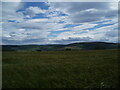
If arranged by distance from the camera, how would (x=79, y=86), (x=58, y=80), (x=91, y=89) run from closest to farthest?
(x=91, y=89) → (x=79, y=86) → (x=58, y=80)

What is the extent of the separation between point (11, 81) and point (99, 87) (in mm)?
5772

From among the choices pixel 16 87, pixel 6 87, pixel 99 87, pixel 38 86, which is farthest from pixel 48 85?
pixel 99 87

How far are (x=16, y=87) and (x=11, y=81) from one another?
108 cm

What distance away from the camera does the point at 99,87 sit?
22.9 ft

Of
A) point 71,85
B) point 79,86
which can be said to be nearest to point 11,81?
point 71,85

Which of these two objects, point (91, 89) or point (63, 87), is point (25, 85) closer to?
point (63, 87)

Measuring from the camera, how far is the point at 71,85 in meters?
7.46

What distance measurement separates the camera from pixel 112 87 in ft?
23.1

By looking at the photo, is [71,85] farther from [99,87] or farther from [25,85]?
[25,85]

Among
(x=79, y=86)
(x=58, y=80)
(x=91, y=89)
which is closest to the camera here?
(x=91, y=89)

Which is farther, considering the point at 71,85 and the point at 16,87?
the point at 71,85

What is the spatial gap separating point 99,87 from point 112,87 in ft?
2.74

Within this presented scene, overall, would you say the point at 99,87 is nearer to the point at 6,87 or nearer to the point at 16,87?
the point at 16,87

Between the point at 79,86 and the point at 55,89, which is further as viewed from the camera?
the point at 79,86
